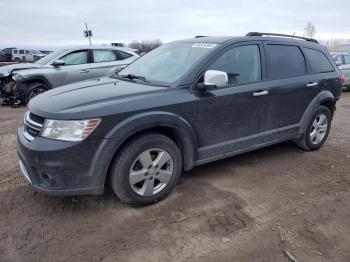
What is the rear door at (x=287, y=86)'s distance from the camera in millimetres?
4496

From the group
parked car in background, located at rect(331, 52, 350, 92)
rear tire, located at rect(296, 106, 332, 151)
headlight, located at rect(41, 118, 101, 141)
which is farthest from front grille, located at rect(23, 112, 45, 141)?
parked car in background, located at rect(331, 52, 350, 92)

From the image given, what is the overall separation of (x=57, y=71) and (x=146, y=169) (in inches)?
262

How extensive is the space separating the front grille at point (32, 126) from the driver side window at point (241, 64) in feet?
6.30

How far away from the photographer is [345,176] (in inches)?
176

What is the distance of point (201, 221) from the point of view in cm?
329

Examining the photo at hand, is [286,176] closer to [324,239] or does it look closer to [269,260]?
[324,239]

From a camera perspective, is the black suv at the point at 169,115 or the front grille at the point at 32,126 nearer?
the black suv at the point at 169,115

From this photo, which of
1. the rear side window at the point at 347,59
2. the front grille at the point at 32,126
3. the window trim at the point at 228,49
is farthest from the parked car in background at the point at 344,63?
the front grille at the point at 32,126

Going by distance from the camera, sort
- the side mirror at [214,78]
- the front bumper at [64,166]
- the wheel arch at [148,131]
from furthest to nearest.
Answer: the side mirror at [214,78] < the wheel arch at [148,131] < the front bumper at [64,166]

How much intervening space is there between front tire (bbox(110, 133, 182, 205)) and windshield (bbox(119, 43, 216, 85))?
77cm

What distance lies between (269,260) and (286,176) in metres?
1.85

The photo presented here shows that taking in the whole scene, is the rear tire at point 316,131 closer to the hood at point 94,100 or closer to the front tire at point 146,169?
the front tire at point 146,169

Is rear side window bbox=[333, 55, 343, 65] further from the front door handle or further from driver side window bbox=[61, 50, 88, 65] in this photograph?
the front door handle

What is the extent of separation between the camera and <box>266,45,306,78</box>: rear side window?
14.8 feet
